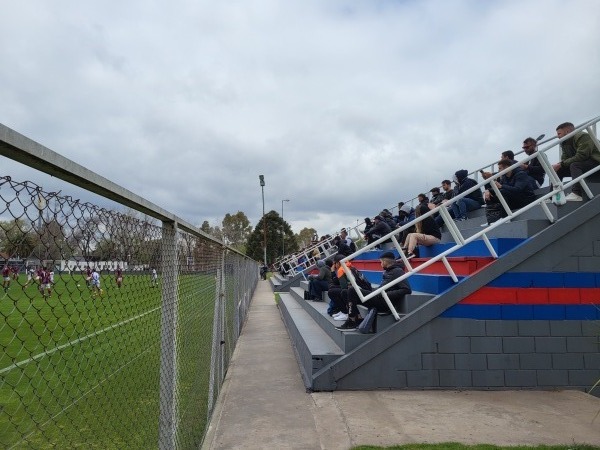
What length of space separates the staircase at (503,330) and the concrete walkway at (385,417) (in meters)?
0.24

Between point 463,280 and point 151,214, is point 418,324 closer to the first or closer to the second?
point 463,280

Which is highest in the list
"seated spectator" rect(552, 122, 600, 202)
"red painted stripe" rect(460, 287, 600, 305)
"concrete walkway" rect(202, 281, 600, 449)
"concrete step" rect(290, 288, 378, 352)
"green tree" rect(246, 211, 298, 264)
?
"green tree" rect(246, 211, 298, 264)

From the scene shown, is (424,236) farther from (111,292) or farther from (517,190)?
(111,292)

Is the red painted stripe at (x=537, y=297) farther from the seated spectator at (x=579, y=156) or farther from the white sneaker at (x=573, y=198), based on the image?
the seated spectator at (x=579, y=156)

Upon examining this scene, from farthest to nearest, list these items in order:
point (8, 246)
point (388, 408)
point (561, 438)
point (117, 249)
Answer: point (388, 408)
point (561, 438)
point (117, 249)
point (8, 246)

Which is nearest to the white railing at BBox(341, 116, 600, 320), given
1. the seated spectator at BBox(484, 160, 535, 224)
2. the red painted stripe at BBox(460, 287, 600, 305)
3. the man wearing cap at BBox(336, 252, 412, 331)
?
the man wearing cap at BBox(336, 252, 412, 331)

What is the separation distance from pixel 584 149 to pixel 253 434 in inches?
253

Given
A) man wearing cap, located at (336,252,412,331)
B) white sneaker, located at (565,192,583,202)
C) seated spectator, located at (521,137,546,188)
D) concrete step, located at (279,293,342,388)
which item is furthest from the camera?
seated spectator, located at (521,137,546,188)

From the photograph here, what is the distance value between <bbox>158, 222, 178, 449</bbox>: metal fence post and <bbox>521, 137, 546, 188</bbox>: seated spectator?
23.2 ft

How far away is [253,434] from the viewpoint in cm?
492

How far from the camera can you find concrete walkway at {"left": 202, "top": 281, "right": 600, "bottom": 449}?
4.70 metres

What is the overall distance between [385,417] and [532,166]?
5884 mm

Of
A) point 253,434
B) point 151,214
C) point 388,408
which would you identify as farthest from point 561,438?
point 151,214

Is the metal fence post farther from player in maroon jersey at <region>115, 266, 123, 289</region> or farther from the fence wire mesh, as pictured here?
player in maroon jersey at <region>115, 266, 123, 289</region>
